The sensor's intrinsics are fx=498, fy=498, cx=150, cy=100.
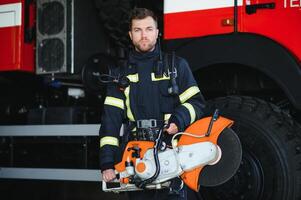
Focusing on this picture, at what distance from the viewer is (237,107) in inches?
118

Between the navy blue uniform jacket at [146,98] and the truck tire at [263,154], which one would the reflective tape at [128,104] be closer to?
the navy blue uniform jacket at [146,98]

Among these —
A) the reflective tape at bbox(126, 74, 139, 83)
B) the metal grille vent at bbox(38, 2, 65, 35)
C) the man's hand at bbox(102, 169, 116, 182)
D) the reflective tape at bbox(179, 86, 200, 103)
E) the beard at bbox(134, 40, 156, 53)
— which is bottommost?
the man's hand at bbox(102, 169, 116, 182)

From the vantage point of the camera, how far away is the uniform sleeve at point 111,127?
2611 millimetres

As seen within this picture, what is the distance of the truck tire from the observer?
9.23ft

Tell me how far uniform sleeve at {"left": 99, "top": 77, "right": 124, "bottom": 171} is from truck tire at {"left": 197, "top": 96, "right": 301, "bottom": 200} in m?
0.69

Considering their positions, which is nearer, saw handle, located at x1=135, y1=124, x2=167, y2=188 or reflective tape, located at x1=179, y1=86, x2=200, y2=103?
saw handle, located at x1=135, y1=124, x2=167, y2=188

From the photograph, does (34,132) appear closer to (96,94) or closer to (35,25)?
(96,94)

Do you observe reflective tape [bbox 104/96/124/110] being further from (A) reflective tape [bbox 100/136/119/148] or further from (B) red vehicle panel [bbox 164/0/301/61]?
(B) red vehicle panel [bbox 164/0/301/61]

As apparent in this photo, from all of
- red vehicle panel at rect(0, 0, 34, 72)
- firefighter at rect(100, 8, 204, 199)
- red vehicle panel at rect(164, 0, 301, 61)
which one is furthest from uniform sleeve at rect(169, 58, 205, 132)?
red vehicle panel at rect(0, 0, 34, 72)

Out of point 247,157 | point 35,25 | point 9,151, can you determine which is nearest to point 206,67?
point 247,157

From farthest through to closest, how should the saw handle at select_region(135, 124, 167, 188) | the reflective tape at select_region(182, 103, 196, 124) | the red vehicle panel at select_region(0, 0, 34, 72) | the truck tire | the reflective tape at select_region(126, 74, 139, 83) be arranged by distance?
1. the red vehicle panel at select_region(0, 0, 34, 72)
2. the truck tire
3. the reflective tape at select_region(126, 74, 139, 83)
4. the reflective tape at select_region(182, 103, 196, 124)
5. the saw handle at select_region(135, 124, 167, 188)

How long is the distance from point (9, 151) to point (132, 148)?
6.30 feet

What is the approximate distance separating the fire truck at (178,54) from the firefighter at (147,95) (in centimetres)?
42

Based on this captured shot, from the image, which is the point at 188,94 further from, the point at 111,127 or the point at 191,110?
the point at 111,127
